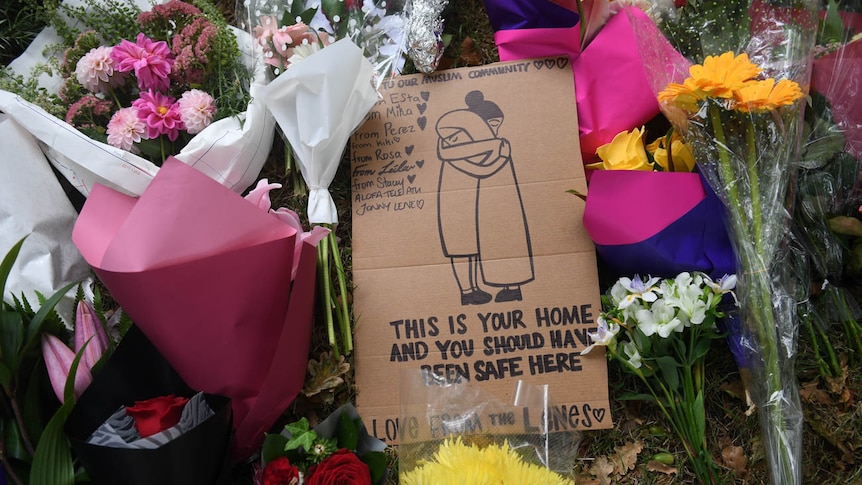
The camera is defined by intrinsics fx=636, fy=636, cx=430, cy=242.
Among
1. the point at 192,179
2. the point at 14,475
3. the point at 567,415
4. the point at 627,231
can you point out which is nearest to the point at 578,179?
the point at 627,231

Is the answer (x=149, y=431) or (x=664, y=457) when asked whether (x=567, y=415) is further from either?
(x=149, y=431)

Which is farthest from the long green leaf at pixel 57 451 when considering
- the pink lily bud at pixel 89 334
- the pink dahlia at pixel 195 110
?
the pink dahlia at pixel 195 110

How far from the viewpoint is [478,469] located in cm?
89

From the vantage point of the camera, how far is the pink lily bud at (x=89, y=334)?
1159mm

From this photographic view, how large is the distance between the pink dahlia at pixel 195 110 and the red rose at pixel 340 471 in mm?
732

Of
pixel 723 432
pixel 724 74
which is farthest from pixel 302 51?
pixel 723 432

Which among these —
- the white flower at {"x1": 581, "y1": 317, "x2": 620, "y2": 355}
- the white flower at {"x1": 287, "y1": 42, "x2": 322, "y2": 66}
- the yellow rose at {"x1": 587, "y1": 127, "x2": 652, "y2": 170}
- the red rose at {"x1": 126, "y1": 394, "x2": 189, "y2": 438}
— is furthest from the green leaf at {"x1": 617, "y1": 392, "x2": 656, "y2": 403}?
→ the white flower at {"x1": 287, "y1": 42, "x2": 322, "y2": 66}

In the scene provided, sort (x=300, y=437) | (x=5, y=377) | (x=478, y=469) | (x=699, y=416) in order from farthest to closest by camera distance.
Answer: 1. (x=699, y=416)
2. (x=300, y=437)
3. (x=5, y=377)
4. (x=478, y=469)

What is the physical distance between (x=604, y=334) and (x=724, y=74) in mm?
531

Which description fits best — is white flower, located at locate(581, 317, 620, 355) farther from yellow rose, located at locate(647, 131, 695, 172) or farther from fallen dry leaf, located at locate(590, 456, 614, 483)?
yellow rose, located at locate(647, 131, 695, 172)

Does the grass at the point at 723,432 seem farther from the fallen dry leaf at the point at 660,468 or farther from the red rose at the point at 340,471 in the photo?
the red rose at the point at 340,471

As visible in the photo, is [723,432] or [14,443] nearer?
[14,443]

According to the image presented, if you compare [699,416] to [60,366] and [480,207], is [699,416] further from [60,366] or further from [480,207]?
[60,366]

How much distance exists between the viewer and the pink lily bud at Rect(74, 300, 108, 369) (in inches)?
45.6
